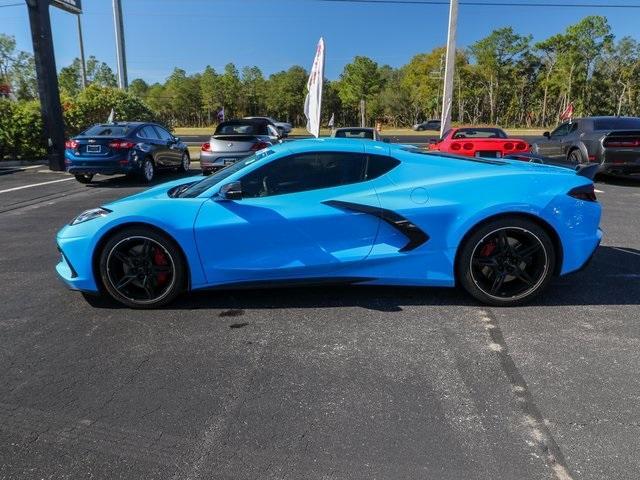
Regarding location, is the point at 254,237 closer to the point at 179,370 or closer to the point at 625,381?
the point at 179,370

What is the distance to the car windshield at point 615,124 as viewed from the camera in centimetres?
1177

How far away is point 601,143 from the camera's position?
1077 cm

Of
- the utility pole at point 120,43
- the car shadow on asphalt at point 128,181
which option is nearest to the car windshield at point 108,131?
the car shadow on asphalt at point 128,181

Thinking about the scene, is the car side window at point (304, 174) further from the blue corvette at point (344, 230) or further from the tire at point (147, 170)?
the tire at point (147, 170)

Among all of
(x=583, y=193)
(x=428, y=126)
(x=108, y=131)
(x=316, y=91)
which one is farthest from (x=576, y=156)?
(x=428, y=126)

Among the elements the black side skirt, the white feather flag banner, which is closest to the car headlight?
the black side skirt

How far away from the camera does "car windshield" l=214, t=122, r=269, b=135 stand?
1202cm

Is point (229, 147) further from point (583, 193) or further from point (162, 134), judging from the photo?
point (583, 193)

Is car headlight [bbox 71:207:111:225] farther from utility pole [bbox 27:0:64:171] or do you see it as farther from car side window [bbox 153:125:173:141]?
utility pole [bbox 27:0:64:171]

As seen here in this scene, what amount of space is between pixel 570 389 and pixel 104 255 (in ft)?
11.3

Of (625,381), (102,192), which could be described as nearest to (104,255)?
(625,381)

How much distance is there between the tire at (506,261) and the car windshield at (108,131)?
9.93 m

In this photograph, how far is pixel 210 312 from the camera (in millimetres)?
4035

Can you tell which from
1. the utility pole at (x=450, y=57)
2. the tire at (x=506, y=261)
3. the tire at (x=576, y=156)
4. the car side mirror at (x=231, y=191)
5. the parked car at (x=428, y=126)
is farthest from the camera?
the parked car at (x=428, y=126)
